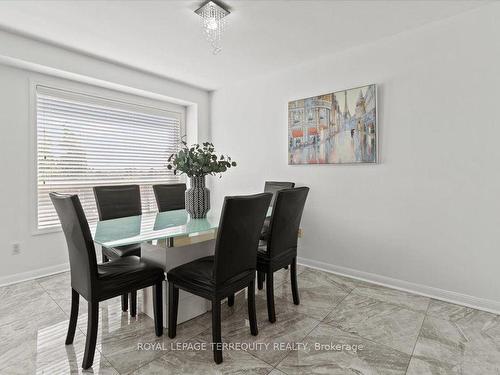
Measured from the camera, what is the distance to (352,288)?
2832mm

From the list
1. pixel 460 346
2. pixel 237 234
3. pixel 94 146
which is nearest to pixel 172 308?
pixel 237 234

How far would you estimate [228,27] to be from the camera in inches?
104

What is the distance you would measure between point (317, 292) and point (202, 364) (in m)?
1.39

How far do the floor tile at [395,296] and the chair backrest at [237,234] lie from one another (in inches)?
57.0

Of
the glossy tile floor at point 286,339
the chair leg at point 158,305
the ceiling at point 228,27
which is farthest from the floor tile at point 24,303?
the ceiling at point 228,27

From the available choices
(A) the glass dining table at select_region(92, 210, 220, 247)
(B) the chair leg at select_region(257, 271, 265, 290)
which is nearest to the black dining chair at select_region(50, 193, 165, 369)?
(A) the glass dining table at select_region(92, 210, 220, 247)

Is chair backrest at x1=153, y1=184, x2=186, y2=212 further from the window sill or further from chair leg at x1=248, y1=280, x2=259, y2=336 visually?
chair leg at x1=248, y1=280, x2=259, y2=336

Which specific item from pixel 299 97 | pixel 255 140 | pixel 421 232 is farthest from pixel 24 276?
pixel 421 232

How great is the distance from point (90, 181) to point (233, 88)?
7.87 feet

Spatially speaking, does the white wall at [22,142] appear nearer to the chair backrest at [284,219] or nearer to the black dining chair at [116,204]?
the black dining chair at [116,204]

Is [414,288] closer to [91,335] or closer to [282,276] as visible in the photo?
[282,276]

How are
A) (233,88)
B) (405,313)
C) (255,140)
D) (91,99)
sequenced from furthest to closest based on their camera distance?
(233,88), (255,140), (91,99), (405,313)

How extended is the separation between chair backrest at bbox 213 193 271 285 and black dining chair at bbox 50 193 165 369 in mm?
525

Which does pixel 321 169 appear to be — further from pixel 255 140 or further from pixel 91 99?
pixel 91 99
